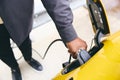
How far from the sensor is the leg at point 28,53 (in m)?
1.55

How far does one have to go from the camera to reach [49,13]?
927 mm

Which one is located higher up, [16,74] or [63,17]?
[63,17]

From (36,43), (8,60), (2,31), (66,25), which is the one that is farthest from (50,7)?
(36,43)

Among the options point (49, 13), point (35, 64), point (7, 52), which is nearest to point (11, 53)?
point (7, 52)

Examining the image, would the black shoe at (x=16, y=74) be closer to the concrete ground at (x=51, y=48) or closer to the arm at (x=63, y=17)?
the concrete ground at (x=51, y=48)

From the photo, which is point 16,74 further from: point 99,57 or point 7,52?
point 99,57

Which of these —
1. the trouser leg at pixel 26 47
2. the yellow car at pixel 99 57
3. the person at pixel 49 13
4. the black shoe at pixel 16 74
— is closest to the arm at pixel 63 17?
the person at pixel 49 13

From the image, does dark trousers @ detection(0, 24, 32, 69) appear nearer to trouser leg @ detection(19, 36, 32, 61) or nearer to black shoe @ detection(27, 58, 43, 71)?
trouser leg @ detection(19, 36, 32, 61)

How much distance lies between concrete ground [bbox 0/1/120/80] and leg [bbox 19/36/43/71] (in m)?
0.04

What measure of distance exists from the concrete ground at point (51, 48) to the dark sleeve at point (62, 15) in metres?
0.74

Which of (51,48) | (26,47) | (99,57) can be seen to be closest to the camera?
(99,57)

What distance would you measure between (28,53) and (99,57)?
1.04m

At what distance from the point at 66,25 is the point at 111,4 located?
58.3 inches

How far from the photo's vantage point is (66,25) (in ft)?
2.92
